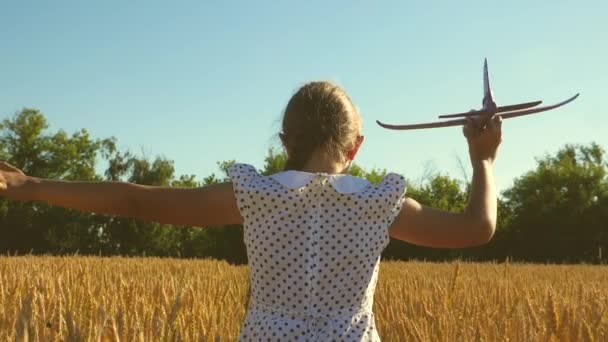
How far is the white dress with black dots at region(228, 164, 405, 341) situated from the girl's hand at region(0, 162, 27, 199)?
0.60 meters

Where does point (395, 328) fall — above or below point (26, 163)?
below

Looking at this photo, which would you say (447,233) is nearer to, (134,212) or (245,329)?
(245,329)

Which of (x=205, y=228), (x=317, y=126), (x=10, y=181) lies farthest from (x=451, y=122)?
(x=205, y=228)

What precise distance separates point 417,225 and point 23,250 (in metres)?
35.7

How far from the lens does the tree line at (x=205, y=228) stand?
111ft

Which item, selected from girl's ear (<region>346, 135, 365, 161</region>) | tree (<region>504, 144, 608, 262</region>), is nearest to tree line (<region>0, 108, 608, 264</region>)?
tree (<region>504, 144, 608, 262</region>)

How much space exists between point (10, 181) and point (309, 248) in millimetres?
862

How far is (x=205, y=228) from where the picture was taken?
112 feet

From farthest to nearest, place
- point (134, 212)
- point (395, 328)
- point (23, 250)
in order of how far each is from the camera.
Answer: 1. point (23, 250)
2. point (395, 328)
3. point (134, 212)

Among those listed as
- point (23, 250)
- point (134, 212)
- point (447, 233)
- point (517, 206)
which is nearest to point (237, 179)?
point (134, 212)

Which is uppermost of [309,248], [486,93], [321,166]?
[486,93]

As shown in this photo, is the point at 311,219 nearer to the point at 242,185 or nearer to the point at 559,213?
the point at 242,185

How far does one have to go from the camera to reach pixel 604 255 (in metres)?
35.2

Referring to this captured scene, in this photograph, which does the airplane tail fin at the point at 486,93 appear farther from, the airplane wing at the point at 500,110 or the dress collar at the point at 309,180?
the dress collar at the point at 309,180
